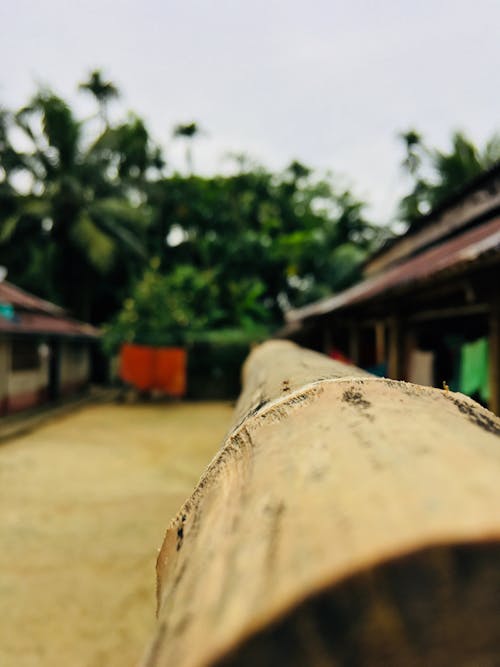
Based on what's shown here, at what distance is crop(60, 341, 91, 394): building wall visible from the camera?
16.3 m

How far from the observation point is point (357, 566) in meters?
0.47

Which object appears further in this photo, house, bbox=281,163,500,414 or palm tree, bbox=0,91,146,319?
palm tree, bbox=0,91,146,319

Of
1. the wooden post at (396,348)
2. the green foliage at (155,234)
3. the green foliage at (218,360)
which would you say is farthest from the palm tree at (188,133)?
the wooden post at (396,348)

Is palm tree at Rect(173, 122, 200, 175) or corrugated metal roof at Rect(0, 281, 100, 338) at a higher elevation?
palm tree at Rect(173, 122, 200, 175)

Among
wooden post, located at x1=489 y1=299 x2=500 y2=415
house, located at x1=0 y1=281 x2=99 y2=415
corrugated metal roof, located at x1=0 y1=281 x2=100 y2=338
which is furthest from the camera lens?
house, located at x1=0 y1=281 x2=99 y2=415

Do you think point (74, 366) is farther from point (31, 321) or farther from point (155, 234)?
point (155, 234)

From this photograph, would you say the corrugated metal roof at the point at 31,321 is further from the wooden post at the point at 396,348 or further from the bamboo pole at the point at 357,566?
the bamboo pole at the point at 357,566

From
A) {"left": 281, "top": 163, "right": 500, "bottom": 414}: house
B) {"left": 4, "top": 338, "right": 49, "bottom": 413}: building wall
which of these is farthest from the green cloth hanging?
{"left": 4, "top": 338, "right": 49, "bottom": 413}: building wall

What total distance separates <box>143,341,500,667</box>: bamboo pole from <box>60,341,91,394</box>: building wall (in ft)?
54.9

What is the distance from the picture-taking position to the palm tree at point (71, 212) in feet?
61.4

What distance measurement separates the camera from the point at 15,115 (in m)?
18.7

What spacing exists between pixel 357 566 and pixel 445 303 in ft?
14.7

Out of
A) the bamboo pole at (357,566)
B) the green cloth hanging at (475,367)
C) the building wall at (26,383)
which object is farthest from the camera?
the building wall at (26,383)

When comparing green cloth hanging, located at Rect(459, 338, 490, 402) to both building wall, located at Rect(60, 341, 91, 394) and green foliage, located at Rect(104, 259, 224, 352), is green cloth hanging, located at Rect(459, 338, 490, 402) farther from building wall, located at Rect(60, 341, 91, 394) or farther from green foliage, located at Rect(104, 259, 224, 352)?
building wall, located at Rect(60, 341, 91, 394)
